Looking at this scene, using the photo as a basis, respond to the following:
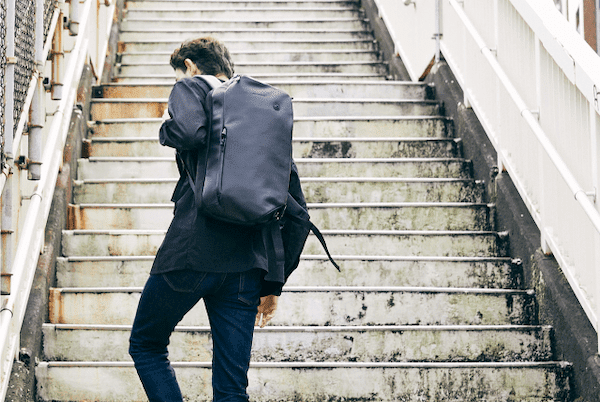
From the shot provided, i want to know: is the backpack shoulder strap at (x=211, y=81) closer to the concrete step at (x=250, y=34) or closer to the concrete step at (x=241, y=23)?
the concrete step at (x=250, y=34)

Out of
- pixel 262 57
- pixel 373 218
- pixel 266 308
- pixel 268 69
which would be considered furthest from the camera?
pixel 262 57

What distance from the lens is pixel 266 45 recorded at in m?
7.28

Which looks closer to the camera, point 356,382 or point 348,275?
point 356,382

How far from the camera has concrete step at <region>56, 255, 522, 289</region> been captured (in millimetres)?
4012

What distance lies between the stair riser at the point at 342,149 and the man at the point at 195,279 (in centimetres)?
279

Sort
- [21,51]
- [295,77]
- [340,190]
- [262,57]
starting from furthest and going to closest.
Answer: [262,57], [295,77], [340,190], [21,51]

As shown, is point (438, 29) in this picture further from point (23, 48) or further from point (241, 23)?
point (23, 48)

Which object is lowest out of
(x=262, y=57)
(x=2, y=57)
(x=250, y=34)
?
(x=2, y=57)

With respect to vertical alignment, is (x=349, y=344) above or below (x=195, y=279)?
below

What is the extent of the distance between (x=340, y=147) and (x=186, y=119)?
118 inches

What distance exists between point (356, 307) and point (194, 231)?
67.3 inches

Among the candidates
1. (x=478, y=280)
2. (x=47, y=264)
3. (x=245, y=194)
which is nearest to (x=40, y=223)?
(x=47, y=264)

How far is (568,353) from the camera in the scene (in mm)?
3385

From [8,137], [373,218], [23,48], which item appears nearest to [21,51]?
[23,48]
